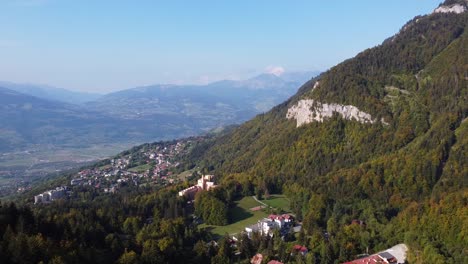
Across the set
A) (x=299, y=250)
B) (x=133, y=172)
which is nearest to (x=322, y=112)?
(x=299, y=250)

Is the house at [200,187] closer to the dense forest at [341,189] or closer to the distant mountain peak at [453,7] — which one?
the dense forest at [341,189]

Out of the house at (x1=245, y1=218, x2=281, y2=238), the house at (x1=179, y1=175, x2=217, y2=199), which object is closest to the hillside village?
the house at (x1=179, y1=175, x2=217, y2=199)

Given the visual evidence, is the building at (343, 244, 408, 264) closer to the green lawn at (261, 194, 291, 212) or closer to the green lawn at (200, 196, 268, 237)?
the green lawn at (200, 196, 268, 237)

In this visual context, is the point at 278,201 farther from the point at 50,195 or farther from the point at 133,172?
the point at 133,172

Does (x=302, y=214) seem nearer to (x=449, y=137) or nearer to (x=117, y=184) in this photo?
(x=449, y=137)

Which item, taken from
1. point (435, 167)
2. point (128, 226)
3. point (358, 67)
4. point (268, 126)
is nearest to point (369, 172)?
point (435, 167)

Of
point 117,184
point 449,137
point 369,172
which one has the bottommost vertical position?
point 117,184
